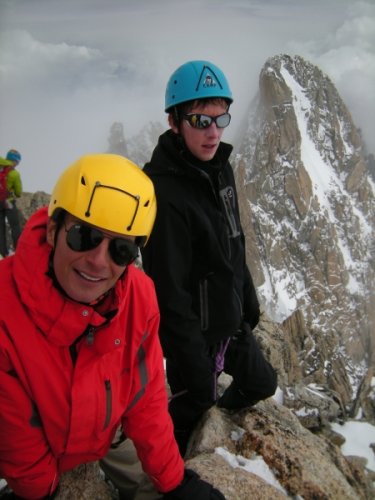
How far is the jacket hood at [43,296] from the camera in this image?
7.89ft

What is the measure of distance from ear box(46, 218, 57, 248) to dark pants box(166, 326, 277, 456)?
2.64 meters

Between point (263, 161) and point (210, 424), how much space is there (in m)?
120

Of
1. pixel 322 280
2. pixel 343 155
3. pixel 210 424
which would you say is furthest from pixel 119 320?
pixel 343 155

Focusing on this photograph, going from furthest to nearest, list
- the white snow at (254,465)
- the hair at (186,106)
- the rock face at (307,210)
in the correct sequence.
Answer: the rock face at (307,210) → the white snow at (254,465) → the hair at (186,106)

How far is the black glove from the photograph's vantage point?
3.14 meters

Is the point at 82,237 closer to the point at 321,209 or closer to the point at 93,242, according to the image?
the point at 93,242

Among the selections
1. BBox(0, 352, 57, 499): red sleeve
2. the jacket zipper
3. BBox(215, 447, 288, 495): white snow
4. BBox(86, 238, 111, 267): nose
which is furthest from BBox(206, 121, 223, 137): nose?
BBox(215, 447, 288, 495): white snow

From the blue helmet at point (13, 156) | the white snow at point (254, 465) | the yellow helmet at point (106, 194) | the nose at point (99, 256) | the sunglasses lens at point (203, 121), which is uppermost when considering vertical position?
the sunglasses lens at point (203, 121)

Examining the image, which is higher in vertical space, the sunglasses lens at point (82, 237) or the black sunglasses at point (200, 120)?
the black sunglasses at point (200, 120)

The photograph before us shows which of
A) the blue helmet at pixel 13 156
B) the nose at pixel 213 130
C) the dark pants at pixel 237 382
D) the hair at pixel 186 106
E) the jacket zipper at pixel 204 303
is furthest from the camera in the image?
the blue helmet at pixel 13 156

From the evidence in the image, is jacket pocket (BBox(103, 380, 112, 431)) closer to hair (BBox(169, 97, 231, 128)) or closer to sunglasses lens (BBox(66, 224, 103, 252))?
sunglasses lens (BBox(66, 224, 103, 252))

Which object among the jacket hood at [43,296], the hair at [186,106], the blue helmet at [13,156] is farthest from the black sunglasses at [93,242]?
the blue helmet at [13,156]

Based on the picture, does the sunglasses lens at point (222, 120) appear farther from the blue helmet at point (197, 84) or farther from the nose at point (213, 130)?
the blue helmet at point (197, 84)

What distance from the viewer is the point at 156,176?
3.66 meters
